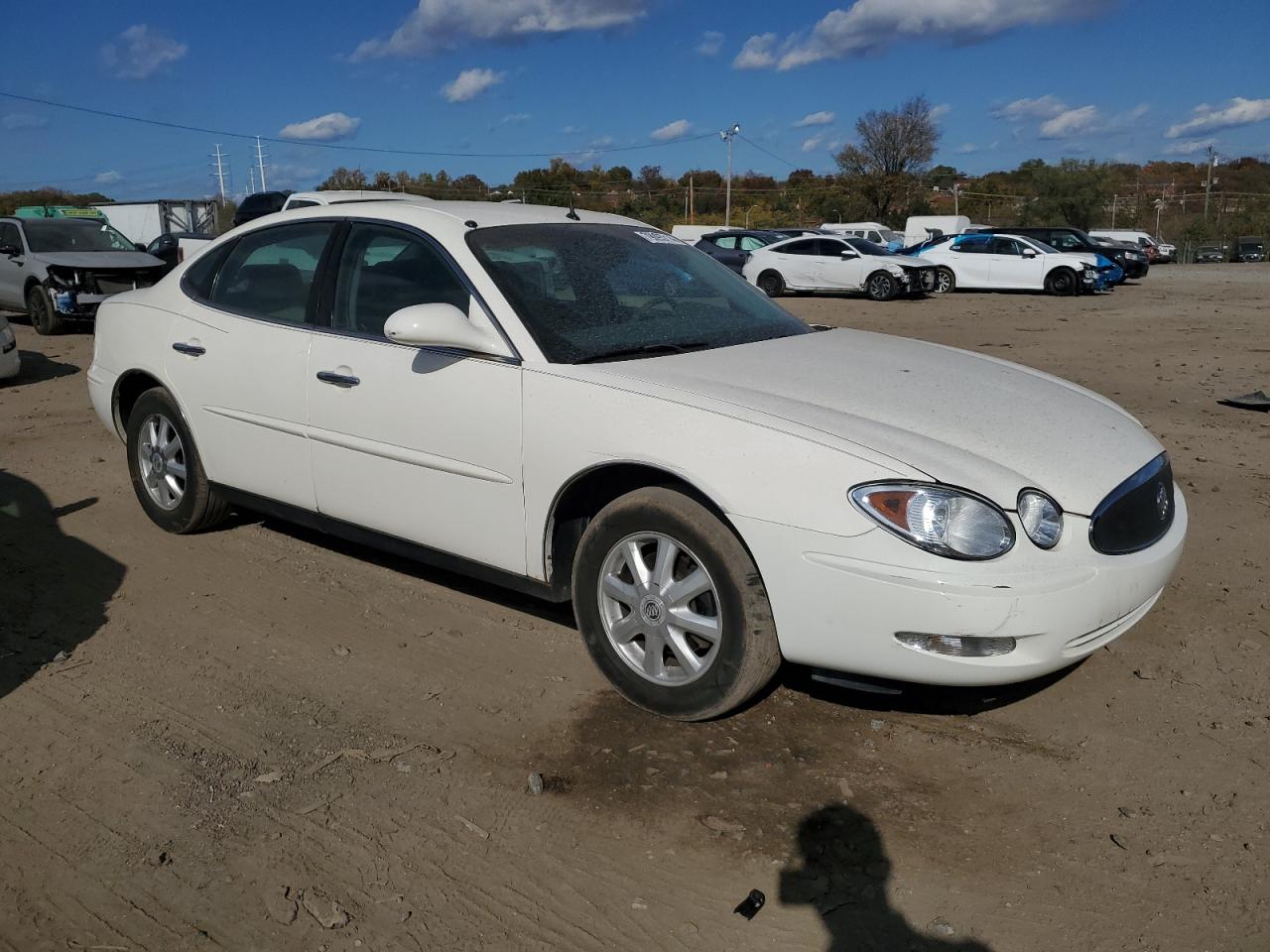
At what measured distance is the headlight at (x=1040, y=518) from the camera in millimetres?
3006

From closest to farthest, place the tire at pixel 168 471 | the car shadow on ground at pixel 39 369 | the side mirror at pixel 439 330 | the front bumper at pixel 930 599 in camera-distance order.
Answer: the front bumper at pixel 930 599 < the side mirror at pixel 439 330 < the tire at pixel 168 471 < the car shadow on ground at pixel 39 369

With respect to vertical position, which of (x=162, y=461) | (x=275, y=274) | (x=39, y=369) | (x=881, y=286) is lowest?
(x=881, y=286)

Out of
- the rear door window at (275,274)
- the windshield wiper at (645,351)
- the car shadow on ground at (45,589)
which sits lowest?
the car shadow on ground at (45,589)

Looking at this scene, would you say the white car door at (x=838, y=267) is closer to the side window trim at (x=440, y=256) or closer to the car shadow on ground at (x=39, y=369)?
the car shadow on ground at (x=39, y=369)

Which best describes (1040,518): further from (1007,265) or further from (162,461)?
(1007,265)

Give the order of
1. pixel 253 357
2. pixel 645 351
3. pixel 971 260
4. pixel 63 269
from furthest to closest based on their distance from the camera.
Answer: pixel 971 260
pixel 63 269
pixel 253 357
pixel 645 351

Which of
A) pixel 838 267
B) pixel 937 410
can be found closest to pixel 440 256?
pixel 937 410

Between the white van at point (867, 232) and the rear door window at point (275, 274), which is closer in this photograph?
the rear door window at point (275, 274)

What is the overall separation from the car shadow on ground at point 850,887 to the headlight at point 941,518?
0.81 m

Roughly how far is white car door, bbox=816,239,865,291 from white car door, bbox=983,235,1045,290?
351cm

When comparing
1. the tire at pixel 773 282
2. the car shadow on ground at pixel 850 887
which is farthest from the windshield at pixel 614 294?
the tire at pixel 773 282

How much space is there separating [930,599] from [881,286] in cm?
2017

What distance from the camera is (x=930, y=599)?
2.92 meters

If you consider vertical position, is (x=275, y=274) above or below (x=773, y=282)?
above
